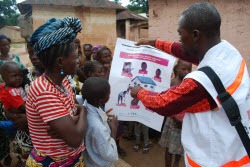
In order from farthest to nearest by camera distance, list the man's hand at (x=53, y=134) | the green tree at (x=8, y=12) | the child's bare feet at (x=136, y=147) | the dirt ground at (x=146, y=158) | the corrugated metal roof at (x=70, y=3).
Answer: the green tree at (x=8, y=12)
the corrugated metal roof at (x=70, y=3)
the child's bare feet at (x=136, y=147)
the dirt ground at (x=146, y=158)
the man's hand at (x=53, y=134)

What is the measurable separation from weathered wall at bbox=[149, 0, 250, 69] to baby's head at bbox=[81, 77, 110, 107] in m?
3.20

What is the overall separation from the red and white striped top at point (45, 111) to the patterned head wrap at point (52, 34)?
21 centimetres

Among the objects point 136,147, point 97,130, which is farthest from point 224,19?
point 97,130

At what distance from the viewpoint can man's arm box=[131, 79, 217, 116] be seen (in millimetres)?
1250

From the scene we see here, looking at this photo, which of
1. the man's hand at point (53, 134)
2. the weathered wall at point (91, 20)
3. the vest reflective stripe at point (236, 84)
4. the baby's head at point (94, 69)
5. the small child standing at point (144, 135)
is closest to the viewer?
the vest reflective stripe at point (236, 84)

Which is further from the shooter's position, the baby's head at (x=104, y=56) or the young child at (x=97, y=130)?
the baby's head at (x=104, y=56)

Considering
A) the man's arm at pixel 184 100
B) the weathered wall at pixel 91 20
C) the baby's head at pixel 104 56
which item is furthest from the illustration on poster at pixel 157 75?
the weathered wall at pixel 91 20

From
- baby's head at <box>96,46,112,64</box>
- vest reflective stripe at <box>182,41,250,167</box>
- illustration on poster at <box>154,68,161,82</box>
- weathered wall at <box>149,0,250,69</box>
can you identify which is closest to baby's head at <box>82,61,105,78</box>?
baby's head at <box>96,46,112,64</box>

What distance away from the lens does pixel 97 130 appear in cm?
163

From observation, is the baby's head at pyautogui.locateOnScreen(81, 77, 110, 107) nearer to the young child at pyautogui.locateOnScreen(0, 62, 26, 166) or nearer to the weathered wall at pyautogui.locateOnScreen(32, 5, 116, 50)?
the young child at pyautogui.locateOnScreen(0, 62, 26, 166)

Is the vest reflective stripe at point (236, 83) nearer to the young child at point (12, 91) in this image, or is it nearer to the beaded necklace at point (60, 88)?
the beaded necklace at point (60, 88)

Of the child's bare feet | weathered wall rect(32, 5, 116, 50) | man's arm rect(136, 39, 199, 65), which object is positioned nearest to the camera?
man's arm rect(136, 39, 199, 65)

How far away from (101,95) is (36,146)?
0.58 meters

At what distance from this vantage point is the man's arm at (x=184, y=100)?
125 centimetres
